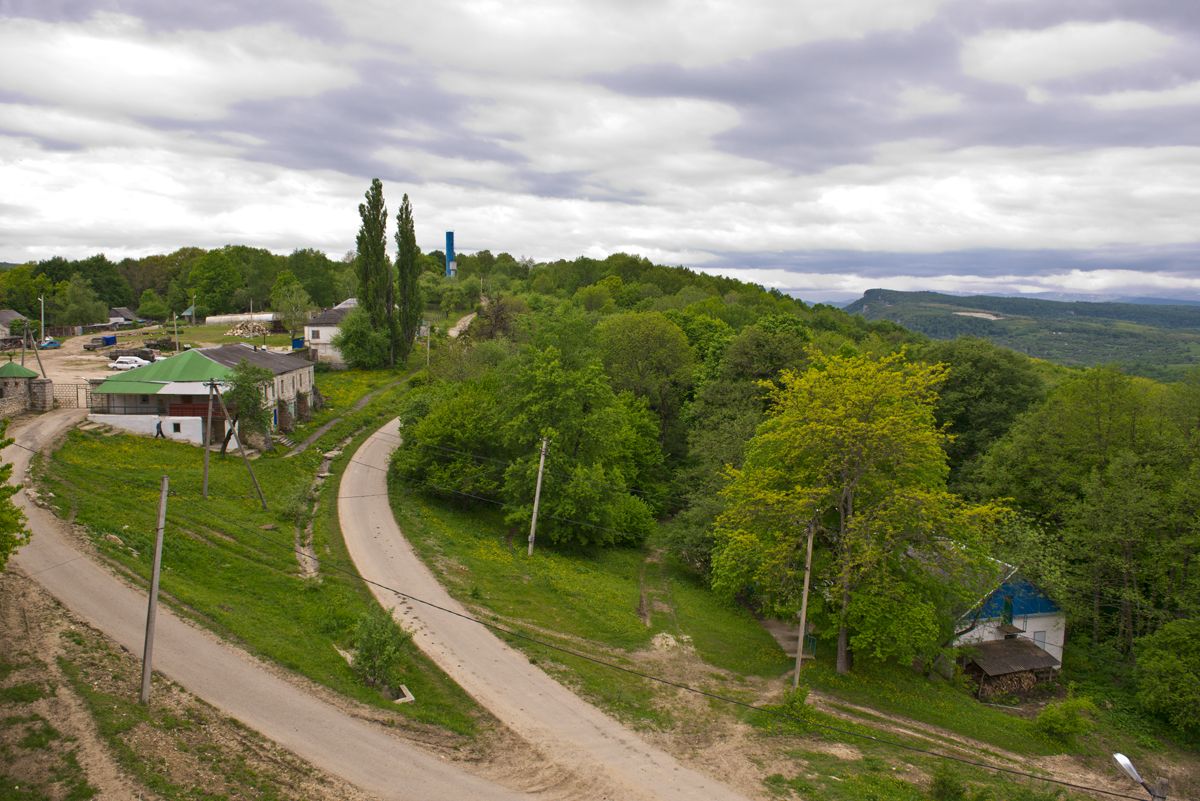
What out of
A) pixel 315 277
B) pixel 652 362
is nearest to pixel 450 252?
pixel 315 277

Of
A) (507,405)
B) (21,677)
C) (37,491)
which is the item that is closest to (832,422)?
(507,405)

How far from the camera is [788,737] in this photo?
20.8 meters

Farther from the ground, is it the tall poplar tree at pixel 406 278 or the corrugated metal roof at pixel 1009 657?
the tall poplar tree at pixel 406 278

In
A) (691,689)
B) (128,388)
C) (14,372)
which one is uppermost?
(14,372)

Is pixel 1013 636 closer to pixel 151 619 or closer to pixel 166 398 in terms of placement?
pixel 151 619

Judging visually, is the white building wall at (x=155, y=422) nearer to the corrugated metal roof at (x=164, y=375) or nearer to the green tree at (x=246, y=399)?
the corrugated metal roof at (x=164, y=375)

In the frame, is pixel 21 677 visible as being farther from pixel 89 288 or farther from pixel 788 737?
pixel 89 288

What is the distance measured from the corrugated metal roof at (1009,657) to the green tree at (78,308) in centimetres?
10134

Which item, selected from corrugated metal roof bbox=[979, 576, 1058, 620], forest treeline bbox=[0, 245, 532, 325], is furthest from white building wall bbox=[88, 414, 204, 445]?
forest treeline bbox=[0, 245, 532, 325]

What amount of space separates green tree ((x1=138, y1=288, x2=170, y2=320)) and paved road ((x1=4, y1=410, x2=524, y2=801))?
3611 inches

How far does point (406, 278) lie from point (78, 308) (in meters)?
49.5

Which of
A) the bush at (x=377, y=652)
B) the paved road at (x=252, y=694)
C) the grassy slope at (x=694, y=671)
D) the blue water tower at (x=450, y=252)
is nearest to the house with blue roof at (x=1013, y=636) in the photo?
the grassy slope at (x=694, y=671)

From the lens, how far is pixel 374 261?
67.1 metres

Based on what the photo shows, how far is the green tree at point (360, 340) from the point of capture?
67.1 metres
